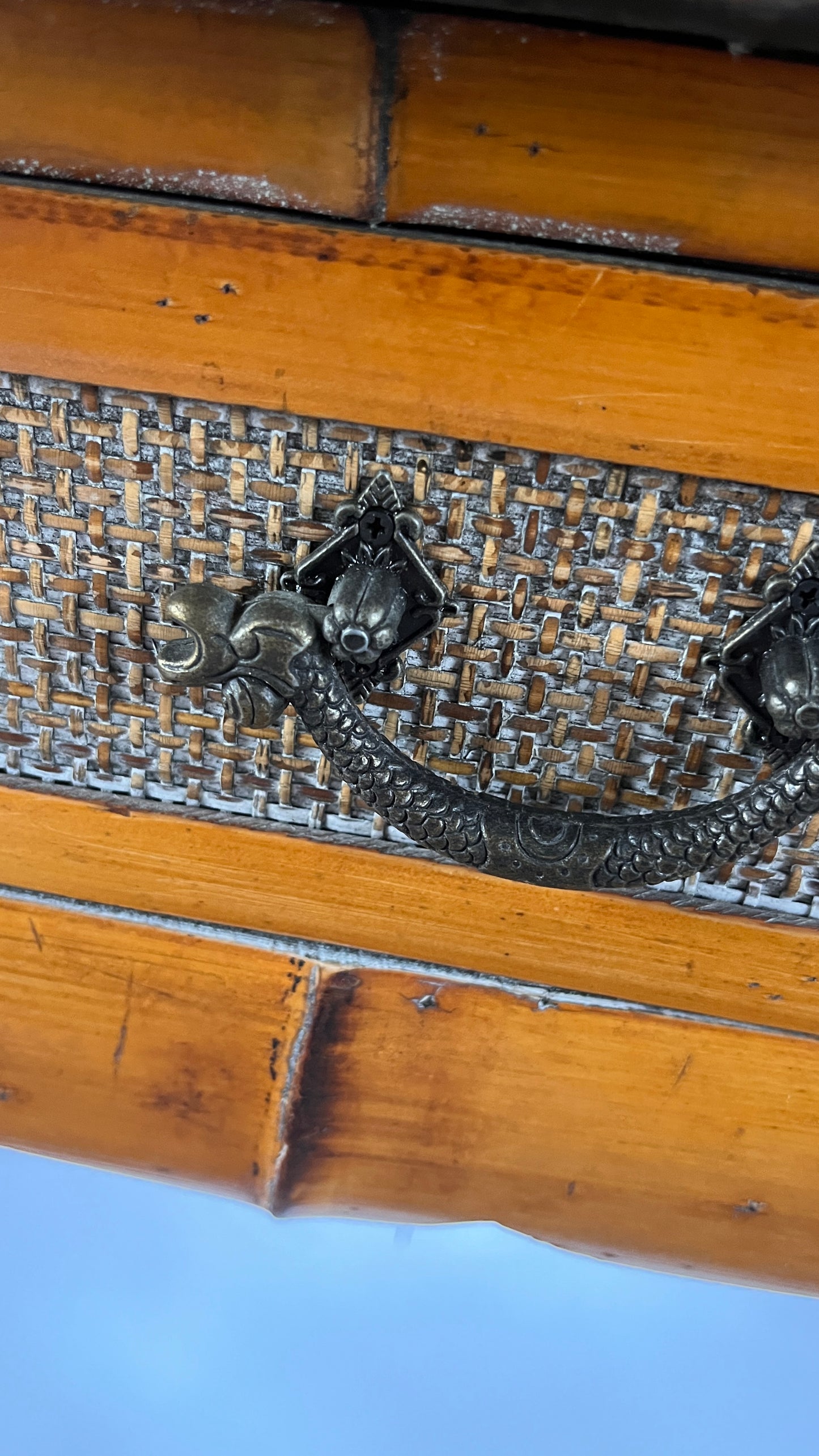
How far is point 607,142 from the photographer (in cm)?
42

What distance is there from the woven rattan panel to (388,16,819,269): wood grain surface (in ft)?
0.29

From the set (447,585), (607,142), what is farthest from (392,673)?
(607,142)

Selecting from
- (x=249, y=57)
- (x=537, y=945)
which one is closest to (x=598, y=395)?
(x=249, y=57)

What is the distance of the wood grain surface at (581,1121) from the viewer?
2.00 feet

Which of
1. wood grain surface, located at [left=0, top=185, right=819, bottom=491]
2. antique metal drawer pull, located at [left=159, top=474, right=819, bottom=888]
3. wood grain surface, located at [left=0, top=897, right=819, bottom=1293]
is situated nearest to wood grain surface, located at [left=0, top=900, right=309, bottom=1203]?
wood grain surface, located at [left=0, top=897, right=819, bottom=1293]

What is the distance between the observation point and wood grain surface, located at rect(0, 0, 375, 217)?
16.4 inches

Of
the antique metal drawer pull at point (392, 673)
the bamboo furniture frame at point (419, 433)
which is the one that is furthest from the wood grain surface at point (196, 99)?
the antique metal drawer pull at point (392, 673)

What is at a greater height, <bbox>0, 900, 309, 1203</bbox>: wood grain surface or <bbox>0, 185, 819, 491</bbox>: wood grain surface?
<bbox>0, 185, 819, 491</bbox>: wood grain surface

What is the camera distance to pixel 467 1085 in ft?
2.05

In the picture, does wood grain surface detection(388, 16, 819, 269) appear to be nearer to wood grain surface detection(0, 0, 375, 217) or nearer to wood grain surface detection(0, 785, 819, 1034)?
wood grain surface detection(0, 0, 375, 217)

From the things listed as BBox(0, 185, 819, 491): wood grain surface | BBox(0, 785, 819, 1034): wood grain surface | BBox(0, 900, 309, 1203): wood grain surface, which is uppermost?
BBox(0, 185, 819, 491): wood grain surface

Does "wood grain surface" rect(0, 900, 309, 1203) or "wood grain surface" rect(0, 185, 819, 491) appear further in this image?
"wood grain surface" rect(0, 900, 309, 1203)

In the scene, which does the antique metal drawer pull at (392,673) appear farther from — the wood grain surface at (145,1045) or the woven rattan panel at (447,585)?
the wood grain surface at (145,1045)

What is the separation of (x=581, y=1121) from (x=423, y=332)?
0.41m
